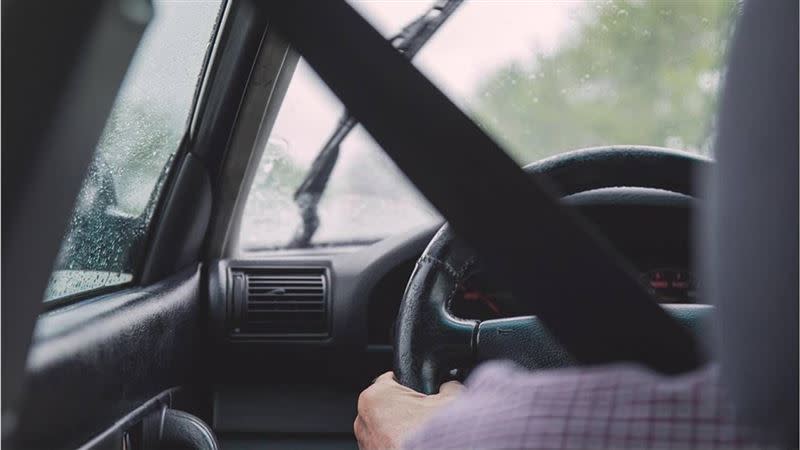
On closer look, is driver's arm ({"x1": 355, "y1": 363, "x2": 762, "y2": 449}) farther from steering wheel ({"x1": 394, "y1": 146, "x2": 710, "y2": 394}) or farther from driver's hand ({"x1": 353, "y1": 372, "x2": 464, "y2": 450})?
steering wheel ({"x1": 394, "y1": 146, "x2": 710, "y2": 394})

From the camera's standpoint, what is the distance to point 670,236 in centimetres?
291

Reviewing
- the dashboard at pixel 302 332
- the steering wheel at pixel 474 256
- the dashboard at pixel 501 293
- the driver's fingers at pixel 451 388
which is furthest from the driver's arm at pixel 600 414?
the dashboard at pixel 302 332

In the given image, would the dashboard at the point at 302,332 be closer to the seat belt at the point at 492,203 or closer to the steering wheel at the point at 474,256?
the steering wheel at the point at 474,256

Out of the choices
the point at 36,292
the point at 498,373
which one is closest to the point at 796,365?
the point at 498,373

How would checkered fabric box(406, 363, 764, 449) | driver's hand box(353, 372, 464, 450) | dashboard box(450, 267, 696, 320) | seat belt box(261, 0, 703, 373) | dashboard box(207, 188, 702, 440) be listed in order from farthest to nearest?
dashboard box(207, 188, 702, 440)
dashboard box(450, 267, 696, 320)
driver's hand box(353, 372, 464, 450)
seat belt box(261, 0, 703, 373)
checkered fabric box(406, 363, 764, 449)

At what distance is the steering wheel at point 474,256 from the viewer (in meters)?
1.95

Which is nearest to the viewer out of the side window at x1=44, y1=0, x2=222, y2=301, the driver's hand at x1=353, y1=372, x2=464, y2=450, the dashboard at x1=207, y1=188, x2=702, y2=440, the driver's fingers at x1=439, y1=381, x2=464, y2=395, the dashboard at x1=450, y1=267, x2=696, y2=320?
the driver's hand at x1=353, y1=372, x2=464, y2=450

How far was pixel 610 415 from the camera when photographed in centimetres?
82

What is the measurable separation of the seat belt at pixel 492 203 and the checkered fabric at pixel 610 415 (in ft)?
0.20

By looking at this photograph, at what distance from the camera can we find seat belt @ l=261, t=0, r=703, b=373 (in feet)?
3.11

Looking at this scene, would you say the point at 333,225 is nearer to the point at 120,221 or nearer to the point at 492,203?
the point at 120,221

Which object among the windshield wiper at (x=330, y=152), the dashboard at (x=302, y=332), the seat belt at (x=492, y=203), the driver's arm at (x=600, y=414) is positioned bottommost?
the dashboard at (x=302, y=332)

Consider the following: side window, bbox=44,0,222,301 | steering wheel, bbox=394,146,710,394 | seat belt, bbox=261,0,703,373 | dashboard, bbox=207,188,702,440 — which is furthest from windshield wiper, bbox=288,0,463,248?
seat belt, bbox=261,0,703,373

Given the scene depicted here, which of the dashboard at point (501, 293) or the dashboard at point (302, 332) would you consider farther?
the dashboard at point (302, 332)
